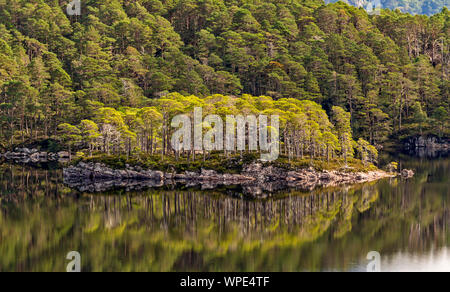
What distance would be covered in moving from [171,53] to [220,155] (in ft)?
216

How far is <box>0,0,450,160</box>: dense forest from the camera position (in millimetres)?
89000

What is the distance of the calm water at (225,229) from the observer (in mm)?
36969

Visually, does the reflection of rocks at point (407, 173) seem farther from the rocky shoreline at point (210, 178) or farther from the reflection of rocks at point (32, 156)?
the reflection of rocks at point (32, 156)

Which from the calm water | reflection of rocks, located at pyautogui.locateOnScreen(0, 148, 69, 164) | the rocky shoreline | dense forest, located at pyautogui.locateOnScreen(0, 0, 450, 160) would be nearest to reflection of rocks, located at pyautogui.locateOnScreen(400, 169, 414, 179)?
the rocky shoreline

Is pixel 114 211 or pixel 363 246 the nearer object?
pixel 363 246

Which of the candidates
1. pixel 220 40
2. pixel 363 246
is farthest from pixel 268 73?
pixel 363 246

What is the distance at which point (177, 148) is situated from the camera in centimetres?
8025

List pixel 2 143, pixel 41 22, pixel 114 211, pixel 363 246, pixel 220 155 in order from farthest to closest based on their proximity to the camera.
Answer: pixel 41 22, pixel 2 143, pixel 220 155, pixel 114 211, pixel 363 246

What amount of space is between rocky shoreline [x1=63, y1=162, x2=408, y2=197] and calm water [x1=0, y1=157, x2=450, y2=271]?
5808 mm

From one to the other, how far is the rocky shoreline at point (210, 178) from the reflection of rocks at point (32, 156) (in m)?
25.0

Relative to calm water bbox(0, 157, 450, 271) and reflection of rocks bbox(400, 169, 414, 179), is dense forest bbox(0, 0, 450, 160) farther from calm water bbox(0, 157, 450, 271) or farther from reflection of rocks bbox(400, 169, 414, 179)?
calm water bbox(0, 157, 450, 271)

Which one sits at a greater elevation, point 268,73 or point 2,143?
point 268,73
